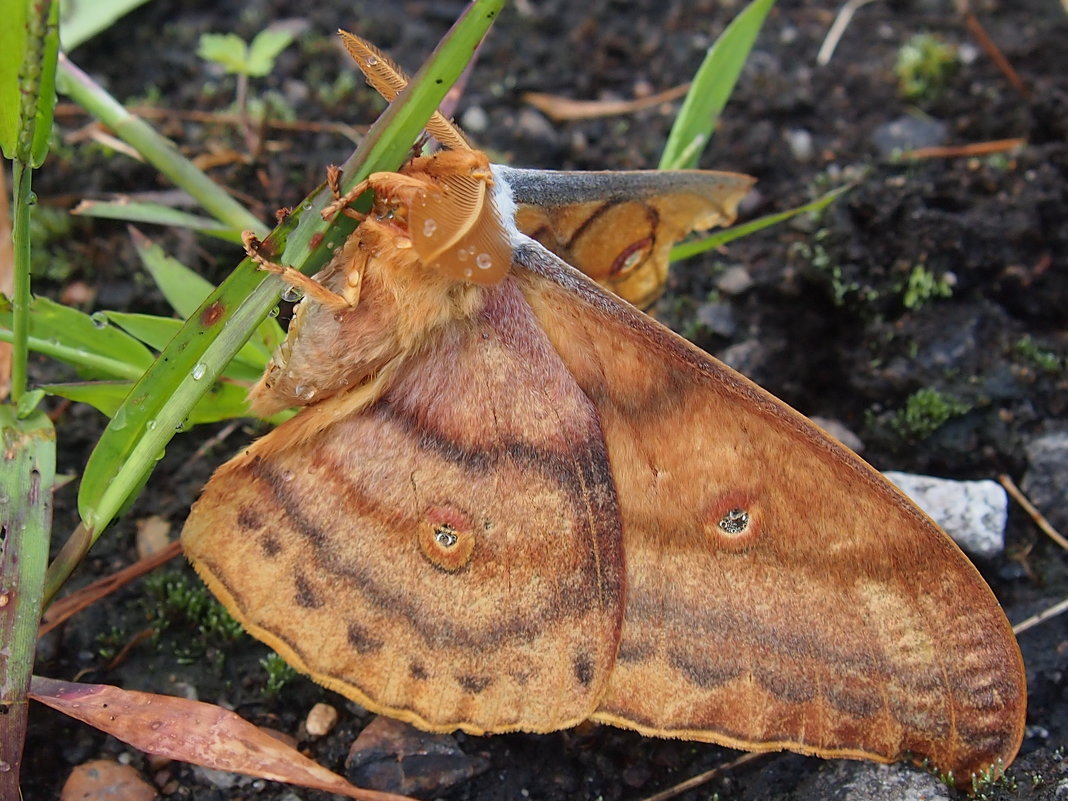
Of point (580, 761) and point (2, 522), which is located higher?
point (2, 522)

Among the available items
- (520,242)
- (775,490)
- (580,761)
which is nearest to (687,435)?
(775,490)

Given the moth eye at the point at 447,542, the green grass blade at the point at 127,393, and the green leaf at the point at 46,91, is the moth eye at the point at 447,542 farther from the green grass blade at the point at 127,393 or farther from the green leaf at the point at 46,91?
the green leaf at the point at 46,91

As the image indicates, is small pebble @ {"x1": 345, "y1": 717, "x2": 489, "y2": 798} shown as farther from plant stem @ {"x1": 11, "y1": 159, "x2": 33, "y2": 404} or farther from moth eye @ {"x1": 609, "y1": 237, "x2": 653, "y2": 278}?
moth eye @ {"x1": 609, "y1": 237, "x2": 653, "y2": 278}

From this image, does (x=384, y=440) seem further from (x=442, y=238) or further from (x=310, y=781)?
(x=310, y=781)

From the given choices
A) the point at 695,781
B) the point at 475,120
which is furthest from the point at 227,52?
the point at 695,781

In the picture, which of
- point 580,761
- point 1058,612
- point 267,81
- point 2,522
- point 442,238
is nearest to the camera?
point 442,238

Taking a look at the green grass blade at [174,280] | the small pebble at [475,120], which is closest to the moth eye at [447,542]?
the green grass blade at [174,280]
